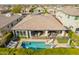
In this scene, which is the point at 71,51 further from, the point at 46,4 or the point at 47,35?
the point at 46,4

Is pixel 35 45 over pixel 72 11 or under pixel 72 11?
under

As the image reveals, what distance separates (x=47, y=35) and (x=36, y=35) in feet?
0.67

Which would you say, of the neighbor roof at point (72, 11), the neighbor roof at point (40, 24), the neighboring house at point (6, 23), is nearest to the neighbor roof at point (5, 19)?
the neighboring house at point (6, 23)

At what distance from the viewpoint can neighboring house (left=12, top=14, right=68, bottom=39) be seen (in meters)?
4.17

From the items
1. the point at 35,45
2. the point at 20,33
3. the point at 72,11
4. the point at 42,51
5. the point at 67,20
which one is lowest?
the point at 42,51

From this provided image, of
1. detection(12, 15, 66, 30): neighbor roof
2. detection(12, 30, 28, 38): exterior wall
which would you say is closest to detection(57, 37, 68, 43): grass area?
detection(12, 15, 66, 30): neighbor roof

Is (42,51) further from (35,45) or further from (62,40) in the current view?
(62,40)

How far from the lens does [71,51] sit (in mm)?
4172

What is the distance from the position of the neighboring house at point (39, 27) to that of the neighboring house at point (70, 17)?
9cm

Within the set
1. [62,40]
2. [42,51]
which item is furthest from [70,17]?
[42,51]

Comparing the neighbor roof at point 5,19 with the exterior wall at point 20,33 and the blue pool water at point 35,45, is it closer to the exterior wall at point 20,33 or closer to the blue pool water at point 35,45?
the exterior wall at point 20,33

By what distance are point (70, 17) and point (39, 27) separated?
1.95ft

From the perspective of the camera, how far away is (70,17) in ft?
13.6
